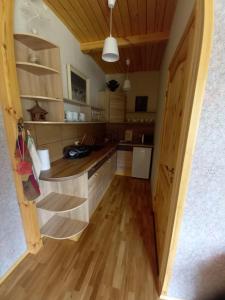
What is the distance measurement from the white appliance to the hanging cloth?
2.41 metres

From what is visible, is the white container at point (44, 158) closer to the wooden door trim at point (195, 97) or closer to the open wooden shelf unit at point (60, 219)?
the open wooden shelf unit at point (60, 219)

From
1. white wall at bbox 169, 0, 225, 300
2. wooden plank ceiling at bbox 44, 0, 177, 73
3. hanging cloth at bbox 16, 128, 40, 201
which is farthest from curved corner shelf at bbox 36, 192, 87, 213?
wooden plank ceiling at bbox 44, 0, 177, 73

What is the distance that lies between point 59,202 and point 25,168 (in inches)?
24.6

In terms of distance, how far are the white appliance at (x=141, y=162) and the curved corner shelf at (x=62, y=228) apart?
6.48 ft

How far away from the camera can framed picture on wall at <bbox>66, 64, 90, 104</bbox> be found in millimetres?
1994

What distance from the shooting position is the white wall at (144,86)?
358 centimetres

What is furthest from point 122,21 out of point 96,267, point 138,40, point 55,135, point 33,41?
point 96,267

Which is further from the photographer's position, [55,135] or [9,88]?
[55,135]

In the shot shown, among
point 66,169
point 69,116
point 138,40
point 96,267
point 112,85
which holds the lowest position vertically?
point 96,267

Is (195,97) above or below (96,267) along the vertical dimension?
above

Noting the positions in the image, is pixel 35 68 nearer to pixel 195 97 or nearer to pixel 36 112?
pixel 36 112

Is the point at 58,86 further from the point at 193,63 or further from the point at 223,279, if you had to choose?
the point at 223,279

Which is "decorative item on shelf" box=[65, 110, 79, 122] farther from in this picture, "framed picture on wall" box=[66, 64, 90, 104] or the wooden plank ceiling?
the wooden plank ceiling

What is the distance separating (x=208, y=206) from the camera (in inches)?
34.0
